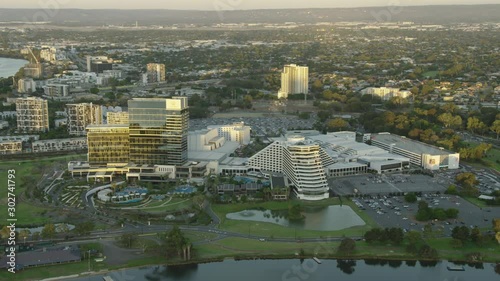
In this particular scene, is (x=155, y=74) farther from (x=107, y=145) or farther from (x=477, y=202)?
(x=477, y=202)

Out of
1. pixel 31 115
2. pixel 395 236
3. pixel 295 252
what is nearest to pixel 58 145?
pixel 31 115

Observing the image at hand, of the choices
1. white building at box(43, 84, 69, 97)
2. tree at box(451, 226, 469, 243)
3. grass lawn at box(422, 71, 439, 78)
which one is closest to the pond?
tree at box(451, 226, 469, 243)

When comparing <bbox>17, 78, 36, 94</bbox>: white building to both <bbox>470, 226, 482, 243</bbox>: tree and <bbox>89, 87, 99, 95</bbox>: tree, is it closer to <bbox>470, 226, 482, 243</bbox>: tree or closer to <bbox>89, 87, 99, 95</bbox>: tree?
<bbox>89, 87, 99, 95</bbox>: tree

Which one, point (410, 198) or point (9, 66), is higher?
point (9, 66)

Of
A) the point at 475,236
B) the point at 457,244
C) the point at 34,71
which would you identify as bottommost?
the point at 457,244

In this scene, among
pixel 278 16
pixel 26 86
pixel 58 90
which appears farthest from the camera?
pixel 278 16

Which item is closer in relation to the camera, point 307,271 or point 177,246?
point 307,271
